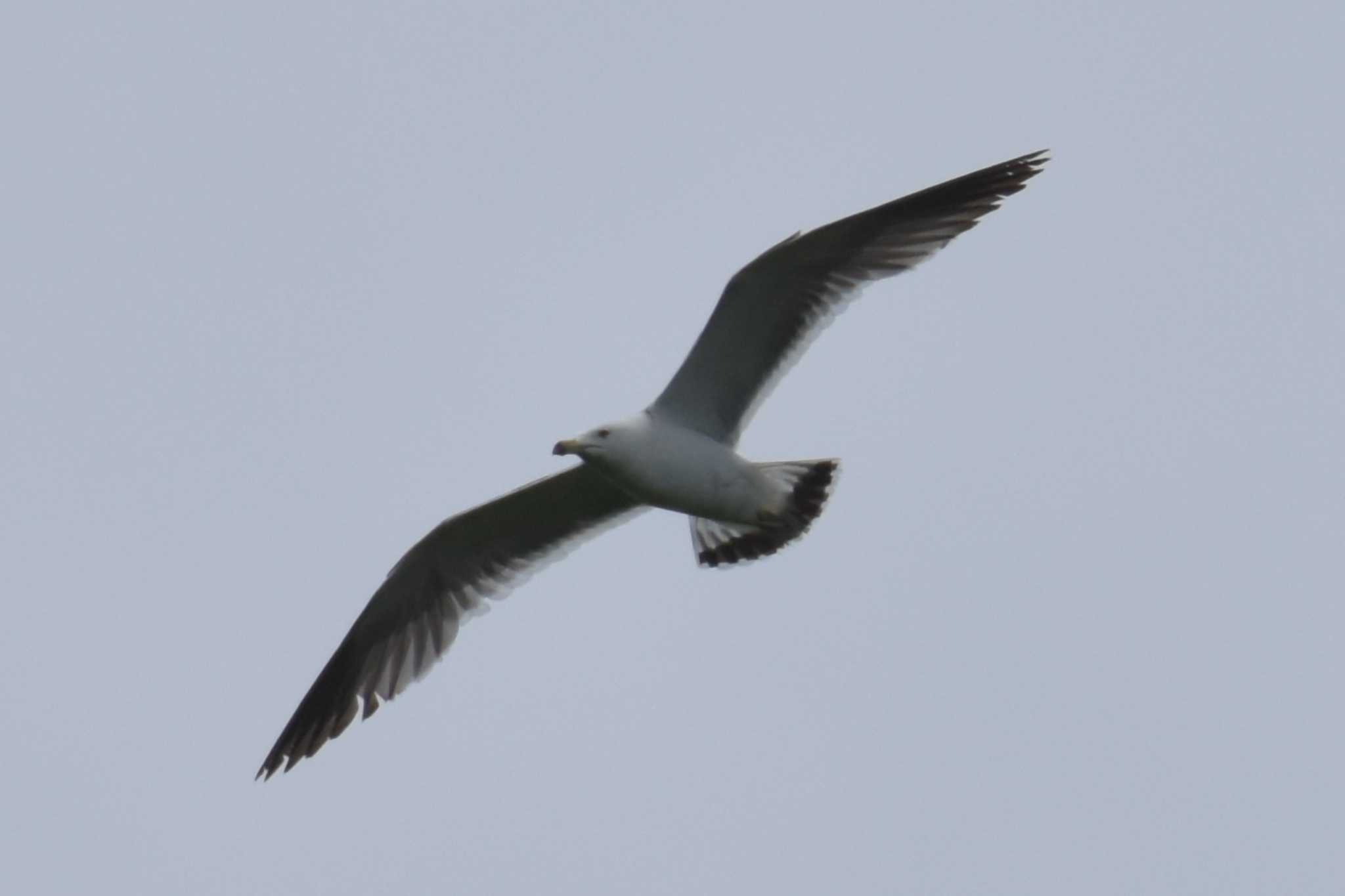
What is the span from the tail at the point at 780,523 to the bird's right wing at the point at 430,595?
530mm

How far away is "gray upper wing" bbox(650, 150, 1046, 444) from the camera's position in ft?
35.5

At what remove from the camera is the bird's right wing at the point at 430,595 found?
39.5ft

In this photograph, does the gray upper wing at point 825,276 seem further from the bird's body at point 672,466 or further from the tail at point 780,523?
the tail at point 780,523

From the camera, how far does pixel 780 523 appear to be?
11398 millimetres

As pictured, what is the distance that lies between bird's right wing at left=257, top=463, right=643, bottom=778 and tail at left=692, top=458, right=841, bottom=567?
0.53 metres

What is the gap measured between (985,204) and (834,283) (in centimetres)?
88

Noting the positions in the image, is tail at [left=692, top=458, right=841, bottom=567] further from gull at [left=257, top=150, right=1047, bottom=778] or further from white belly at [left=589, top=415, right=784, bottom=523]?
white belly at [left=589, top=415, right=784, bottom=523]

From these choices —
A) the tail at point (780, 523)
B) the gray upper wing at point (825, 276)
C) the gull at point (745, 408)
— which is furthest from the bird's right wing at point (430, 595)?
the gray upper wing at point (825, 276)

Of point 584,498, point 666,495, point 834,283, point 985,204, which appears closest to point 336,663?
point 584,498

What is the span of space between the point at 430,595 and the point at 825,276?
3201mm

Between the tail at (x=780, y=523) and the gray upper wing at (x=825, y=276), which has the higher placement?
the gray upper wing at (x=825, y=276)

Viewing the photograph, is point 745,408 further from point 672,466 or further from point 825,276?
point 825,276

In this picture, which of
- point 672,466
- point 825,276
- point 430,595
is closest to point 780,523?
point 672,466

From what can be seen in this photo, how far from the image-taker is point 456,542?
12117 mm
